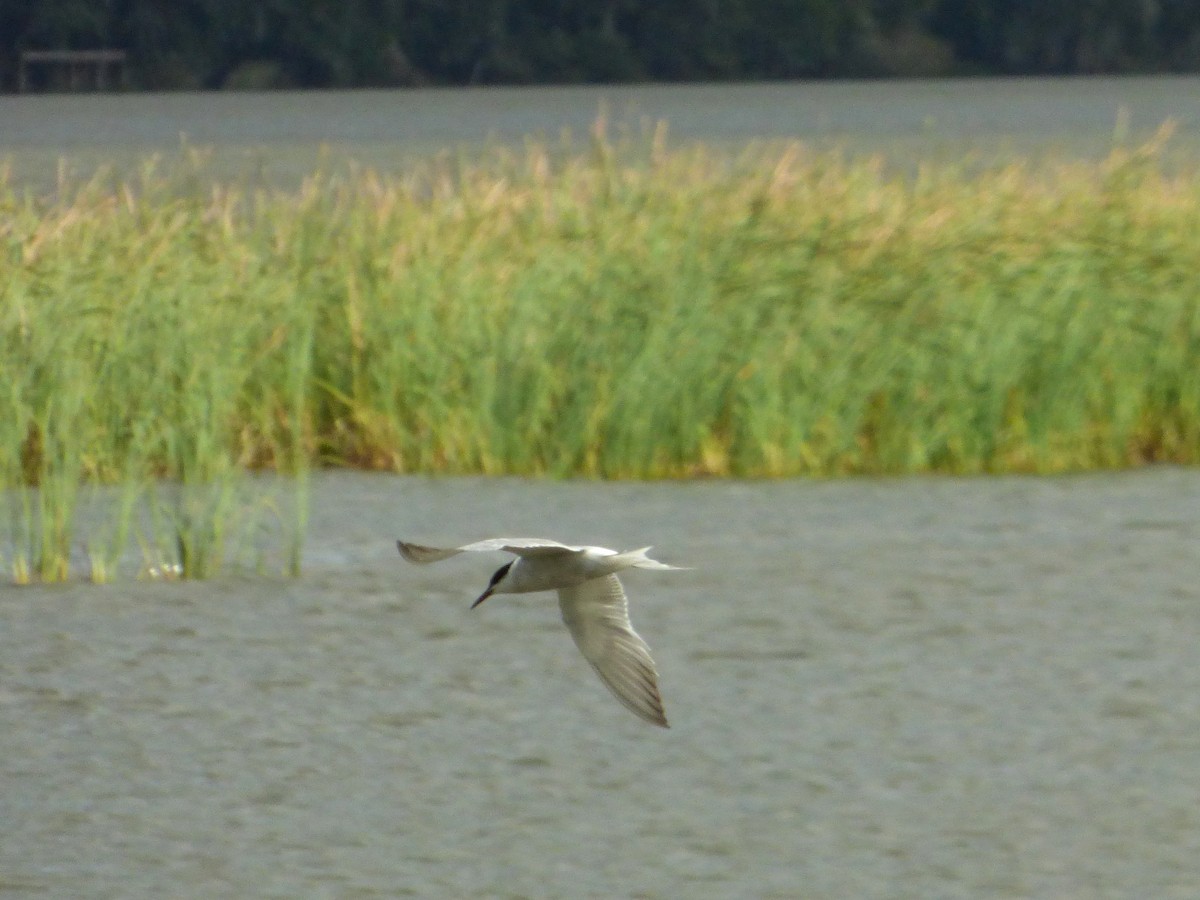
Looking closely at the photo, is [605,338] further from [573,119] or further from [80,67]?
[80,67]

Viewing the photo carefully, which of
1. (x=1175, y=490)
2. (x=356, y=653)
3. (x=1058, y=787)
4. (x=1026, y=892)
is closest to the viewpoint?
(x=1026, y=892)

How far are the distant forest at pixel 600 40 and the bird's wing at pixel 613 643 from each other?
35.3 metres

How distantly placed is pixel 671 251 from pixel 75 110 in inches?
1000

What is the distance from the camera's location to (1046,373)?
8.09m

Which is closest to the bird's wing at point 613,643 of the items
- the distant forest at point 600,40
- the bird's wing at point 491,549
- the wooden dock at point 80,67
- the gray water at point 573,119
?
the bird's wing at point 491,549

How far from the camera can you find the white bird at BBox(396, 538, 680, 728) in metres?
2.77

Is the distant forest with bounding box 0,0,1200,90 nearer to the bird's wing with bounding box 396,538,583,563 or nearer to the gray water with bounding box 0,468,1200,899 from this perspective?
the gray water with bounding box 0,468,1200,899

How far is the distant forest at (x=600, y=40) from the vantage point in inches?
1506

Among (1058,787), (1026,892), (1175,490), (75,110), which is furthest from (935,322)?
(75,110)

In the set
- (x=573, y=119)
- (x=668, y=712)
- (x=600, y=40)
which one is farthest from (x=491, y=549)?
(x=600, y=40)

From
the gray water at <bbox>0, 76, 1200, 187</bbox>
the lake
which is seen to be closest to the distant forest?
the gray water at <bbox>0, 76, 1200, 187</bbox>

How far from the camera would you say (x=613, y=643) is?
10.1 ft

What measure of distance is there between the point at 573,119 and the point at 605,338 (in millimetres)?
22014

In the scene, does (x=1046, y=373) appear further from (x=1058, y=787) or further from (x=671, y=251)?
(x=1058, y=787)
